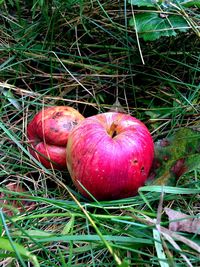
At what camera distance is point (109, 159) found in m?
1.60

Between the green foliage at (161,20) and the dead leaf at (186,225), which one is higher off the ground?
the green foliage at (161,20)

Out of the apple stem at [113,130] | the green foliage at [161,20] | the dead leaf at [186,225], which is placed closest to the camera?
the dead leaf at [186,225]

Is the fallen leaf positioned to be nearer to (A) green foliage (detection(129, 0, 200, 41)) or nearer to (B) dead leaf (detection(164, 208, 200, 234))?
(B) dead leaf (detection(164, 208, 200, 234))

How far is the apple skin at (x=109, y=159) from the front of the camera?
1603 millimetres

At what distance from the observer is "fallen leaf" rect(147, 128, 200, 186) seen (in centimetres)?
169

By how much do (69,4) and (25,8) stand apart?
1.37 ft

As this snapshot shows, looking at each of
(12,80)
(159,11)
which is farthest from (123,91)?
(12,80)

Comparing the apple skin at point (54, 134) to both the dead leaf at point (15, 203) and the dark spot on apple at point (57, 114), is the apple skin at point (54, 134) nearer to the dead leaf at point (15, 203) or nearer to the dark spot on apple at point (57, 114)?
the dark spot on apple at point (57, 114)

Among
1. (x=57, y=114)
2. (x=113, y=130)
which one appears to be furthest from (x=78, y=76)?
(x=113, y=130)

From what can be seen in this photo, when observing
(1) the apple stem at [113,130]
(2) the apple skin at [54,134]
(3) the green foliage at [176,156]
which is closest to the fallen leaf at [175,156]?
(3) the green foliage at [176,156]

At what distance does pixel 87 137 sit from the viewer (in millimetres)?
1643

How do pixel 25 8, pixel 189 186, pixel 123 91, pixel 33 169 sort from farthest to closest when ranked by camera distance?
pixel 25 8 < pixel 123 91 < pixel 33 169 < pixel 189 186

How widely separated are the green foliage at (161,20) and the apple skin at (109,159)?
51 cm

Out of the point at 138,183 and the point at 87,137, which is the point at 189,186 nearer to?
the point at 138,183
